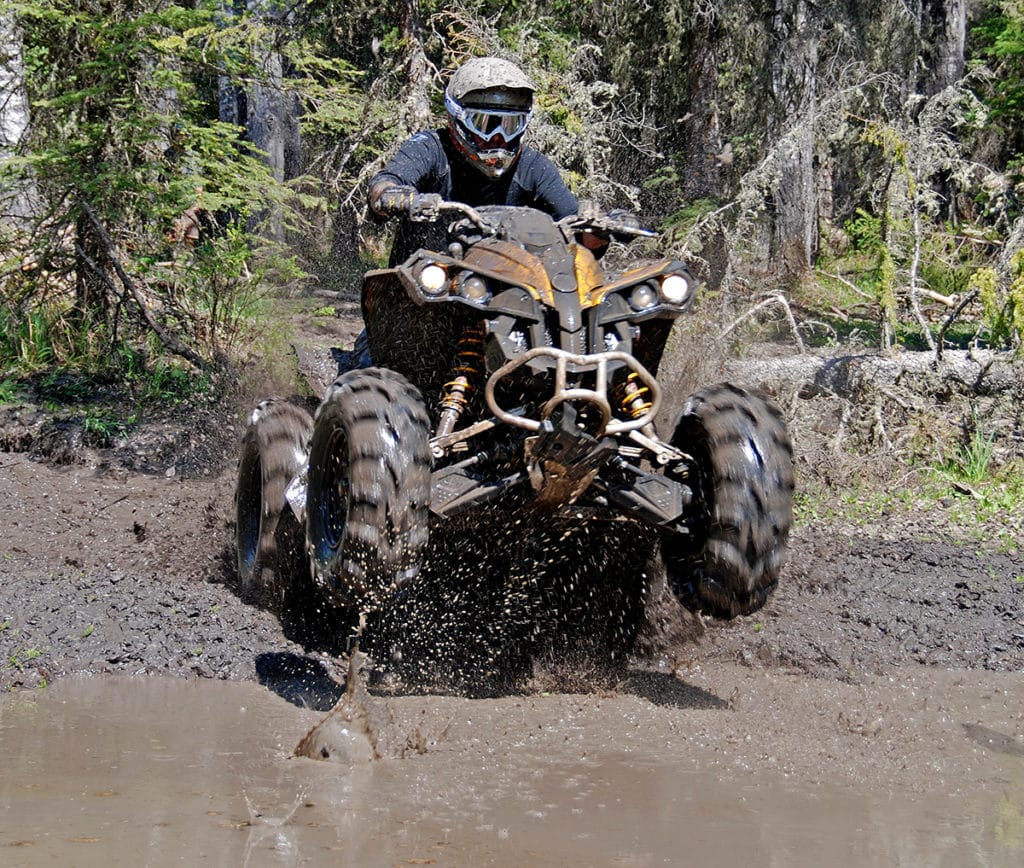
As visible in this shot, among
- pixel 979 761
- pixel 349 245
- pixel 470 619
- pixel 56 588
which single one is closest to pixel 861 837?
pixel 979 761

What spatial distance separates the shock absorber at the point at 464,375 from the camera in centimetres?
545

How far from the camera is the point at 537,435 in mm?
4914

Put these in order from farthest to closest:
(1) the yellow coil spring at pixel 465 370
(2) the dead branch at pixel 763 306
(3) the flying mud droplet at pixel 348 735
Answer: (2) the dead branch at pixel 763 306
(1) the yellow coil spring at pixel 465 370
(3) the flying mud droplet at pixel 348 735

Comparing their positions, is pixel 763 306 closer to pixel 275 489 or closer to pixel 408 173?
pixel 408 173

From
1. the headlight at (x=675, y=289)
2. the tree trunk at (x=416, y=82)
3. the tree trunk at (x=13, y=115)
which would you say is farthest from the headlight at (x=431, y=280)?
the tree trunk at (x=416, y=82)

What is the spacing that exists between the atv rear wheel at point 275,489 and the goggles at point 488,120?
5.72 feet

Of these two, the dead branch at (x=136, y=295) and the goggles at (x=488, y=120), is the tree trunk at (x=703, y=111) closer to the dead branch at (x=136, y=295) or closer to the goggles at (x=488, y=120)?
the dead branch at (x=136, y=295)

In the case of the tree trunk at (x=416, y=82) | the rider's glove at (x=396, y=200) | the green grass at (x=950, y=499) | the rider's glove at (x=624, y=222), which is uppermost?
the tree trunk at (x=416, y=82)

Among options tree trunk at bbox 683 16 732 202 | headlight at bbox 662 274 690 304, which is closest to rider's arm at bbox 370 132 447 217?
headlight at bbox 662 274 690 304

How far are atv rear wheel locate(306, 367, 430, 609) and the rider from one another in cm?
102

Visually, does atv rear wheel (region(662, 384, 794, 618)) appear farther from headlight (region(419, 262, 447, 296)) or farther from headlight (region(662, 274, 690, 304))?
headlight (region(419, 262, 447, 296))

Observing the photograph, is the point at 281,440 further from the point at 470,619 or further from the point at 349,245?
the point at 349,245

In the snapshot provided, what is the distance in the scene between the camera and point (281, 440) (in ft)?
21.2

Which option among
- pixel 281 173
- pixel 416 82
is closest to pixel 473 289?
pixel 416 82
